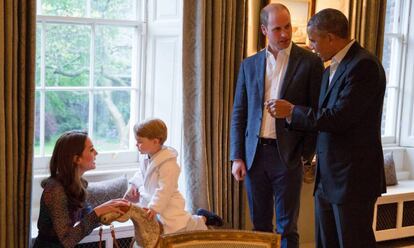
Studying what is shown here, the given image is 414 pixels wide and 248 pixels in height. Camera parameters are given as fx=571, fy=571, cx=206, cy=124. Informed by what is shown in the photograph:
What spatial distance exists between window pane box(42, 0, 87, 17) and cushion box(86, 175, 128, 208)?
1.02 m

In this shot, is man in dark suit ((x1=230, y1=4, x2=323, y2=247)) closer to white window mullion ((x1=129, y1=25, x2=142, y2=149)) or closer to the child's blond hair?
the child's blond hair

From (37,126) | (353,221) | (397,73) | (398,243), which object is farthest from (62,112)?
(397,73)

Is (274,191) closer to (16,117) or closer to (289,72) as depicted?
(289,72)

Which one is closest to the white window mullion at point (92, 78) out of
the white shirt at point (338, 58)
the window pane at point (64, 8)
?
the window pane at point (64, 8)

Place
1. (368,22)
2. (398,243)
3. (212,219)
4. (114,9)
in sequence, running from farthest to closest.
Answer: (398,243)
(368,22)
(114,9)
(212,219)

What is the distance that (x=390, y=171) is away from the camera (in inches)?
181

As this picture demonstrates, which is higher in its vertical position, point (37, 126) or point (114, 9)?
point (114, 9)

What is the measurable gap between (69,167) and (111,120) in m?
1.13

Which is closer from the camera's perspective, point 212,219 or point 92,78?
point 212,219

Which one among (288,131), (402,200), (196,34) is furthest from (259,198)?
(402,200)

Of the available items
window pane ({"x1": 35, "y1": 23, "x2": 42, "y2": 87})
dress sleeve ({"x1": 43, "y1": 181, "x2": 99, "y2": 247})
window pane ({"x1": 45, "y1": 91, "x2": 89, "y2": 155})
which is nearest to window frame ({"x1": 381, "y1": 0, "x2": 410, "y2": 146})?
window pane ({"x1": 45, "y1": 91, "x2": 89, "y2": 155})

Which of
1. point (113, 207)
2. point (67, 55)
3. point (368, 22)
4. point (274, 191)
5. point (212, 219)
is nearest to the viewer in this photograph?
point (113, 207)

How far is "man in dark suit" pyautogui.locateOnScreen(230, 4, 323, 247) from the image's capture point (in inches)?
115

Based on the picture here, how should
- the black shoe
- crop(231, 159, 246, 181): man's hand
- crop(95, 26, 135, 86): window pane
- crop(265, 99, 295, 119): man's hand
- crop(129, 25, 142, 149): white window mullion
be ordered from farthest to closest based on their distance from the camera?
crop(129, 25, 142, 149): white window mullion, crop(95, 26, 135, 86): window pane, the black shoe, crop(231, 159, 246, 181): man's hand, crop(265, 99, 295, 119): man's hand
